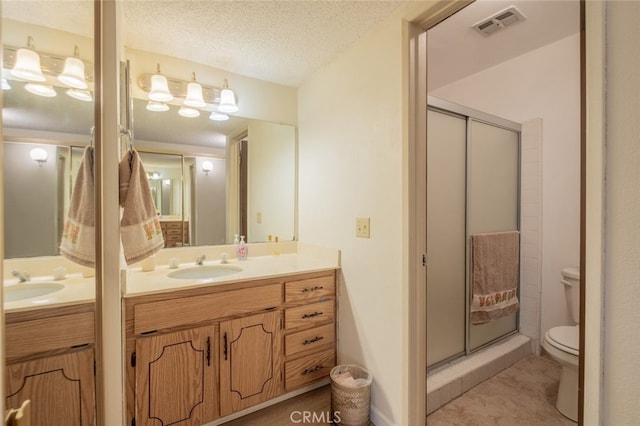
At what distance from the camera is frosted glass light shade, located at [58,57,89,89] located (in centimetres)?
85

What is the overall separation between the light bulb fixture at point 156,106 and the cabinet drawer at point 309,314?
1.59m

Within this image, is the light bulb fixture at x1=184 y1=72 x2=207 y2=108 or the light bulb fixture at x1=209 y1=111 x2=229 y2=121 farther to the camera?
the light bulb fixture at x1=209 y1=111 x2=229 y2=121

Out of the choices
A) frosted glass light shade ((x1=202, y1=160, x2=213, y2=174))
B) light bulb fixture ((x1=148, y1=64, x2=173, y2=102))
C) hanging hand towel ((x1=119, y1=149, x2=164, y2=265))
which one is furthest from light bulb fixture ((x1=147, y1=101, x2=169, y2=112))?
hanging hand towel ((x1=119, y1=149, x2=164, y2=265))

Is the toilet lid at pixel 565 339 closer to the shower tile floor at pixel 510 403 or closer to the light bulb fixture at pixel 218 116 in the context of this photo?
the shower tile floor at pixel 510 403

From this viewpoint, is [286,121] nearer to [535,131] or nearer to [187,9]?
[187,9]

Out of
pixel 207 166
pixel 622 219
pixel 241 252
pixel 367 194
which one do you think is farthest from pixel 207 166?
pixel 622 219

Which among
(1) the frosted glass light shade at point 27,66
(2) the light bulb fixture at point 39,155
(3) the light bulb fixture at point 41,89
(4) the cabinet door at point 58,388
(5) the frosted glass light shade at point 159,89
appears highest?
(5) the frosted glass light shade at point 159,89

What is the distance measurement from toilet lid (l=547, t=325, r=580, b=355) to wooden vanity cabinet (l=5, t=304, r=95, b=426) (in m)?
2.33

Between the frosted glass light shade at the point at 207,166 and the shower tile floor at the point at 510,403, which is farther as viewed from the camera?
the frosted glass light shade at the point at 207,166

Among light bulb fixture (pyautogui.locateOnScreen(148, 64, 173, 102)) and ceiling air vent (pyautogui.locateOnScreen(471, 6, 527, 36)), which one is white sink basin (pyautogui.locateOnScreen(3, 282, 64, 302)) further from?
ceiling air vent (pyautogui.locateOnScreen(471, 6, 527, 36))

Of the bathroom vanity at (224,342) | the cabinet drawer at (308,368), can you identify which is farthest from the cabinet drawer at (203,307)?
the cabinet drawer at (308,368)

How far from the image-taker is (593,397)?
0.80 m

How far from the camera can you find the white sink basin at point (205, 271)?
74.9 inches

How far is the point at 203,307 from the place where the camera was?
1522mm
